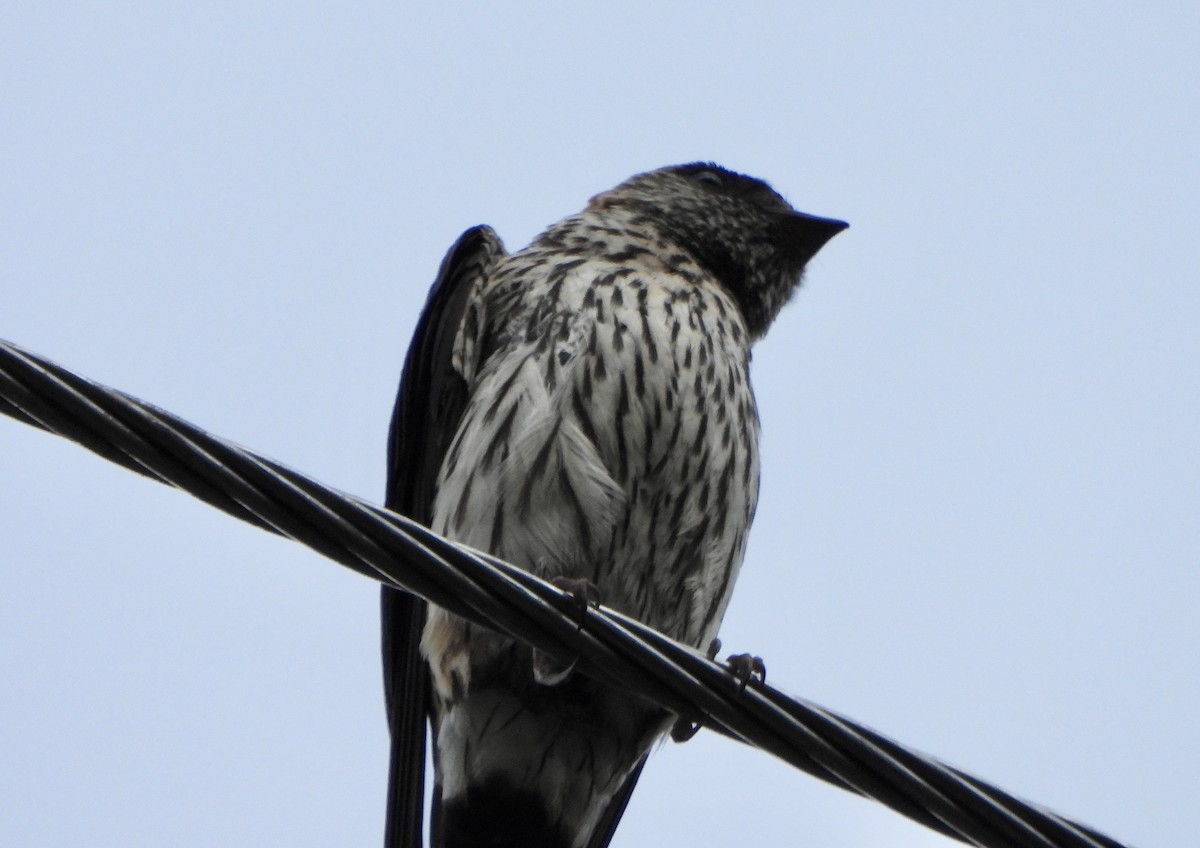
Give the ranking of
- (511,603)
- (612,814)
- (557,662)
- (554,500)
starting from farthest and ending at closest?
(612,814)
(554,500)
(557,662)
(511,603)

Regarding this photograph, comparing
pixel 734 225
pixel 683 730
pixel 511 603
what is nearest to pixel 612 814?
pixel 683 730

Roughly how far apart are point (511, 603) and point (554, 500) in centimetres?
178

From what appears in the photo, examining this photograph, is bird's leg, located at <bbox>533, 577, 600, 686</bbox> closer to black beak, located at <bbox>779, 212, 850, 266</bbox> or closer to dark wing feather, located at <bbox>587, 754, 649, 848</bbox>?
dark wing feather, located at <bbox>587, 754, 649, 848</bbox>

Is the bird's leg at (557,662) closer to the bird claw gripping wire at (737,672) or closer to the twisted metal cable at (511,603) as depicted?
the bird claw gripping wire at (737,672)

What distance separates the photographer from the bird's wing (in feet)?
16.2

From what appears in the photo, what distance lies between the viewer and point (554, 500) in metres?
4.58

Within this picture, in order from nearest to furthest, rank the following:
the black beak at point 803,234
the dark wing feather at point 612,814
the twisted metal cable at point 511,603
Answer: the twisted metal cable at point 511,603 → the dark wing feather at point 612,814 → the black beak at point 803,234

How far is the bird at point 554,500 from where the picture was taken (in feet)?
15.1

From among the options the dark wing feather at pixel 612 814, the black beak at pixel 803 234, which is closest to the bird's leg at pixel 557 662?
the dark wing feather at pixel 612 814

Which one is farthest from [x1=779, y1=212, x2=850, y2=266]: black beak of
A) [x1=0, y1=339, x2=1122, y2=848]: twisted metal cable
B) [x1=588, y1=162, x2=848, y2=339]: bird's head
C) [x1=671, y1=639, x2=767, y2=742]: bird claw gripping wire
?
[x1=0, y1=339, x2=1122, y2=848]: twisted metal cable

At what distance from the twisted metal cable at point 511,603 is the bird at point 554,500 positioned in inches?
63.0

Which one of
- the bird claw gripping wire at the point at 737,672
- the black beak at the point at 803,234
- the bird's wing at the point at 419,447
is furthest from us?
the black beak at the point at 803,234

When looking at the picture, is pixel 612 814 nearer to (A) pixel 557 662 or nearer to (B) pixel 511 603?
(A) pixel 557 662

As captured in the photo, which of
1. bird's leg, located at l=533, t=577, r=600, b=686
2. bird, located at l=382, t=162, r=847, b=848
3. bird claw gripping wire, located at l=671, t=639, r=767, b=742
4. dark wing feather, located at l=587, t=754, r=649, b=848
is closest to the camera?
bird claw gripping wire, located at l=671, t=639, r=767, b=742
